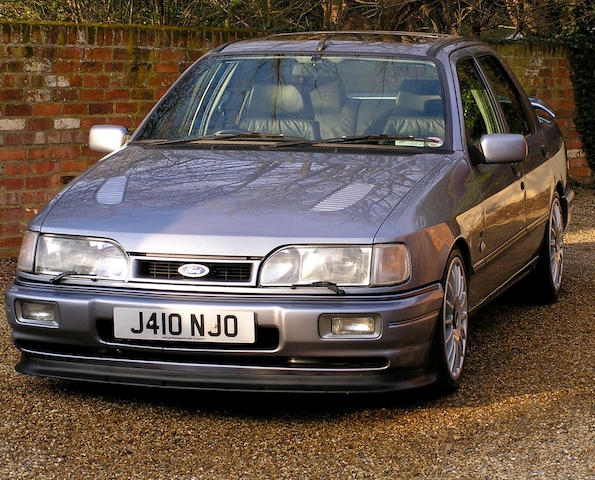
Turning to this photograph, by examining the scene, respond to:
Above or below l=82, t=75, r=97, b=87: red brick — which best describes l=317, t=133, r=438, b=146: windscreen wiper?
above

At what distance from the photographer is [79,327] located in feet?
14.9

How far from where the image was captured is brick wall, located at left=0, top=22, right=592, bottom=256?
867cm

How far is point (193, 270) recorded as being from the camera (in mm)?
4449

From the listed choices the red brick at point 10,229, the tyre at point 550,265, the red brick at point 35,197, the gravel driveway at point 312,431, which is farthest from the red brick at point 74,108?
the tyre at point 550,265

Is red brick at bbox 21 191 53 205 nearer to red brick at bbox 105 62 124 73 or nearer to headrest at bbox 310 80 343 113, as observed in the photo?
red brick at bbox 105 62 124 73

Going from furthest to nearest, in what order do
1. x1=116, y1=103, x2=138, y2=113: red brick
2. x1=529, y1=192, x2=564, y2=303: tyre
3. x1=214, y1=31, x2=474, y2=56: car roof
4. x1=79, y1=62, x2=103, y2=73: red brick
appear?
1. x1=116, y1=103, x2=138, y2=113: red brick
2. x1=79, y1=62, x2=103, y2=73: red brick
3. x1=529, y1=192, x2=564, y2=303: tyre
4. x1=214, y1=31, x2=474, y2=56: car roof

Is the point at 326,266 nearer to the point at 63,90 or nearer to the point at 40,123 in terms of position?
the point at 40,123

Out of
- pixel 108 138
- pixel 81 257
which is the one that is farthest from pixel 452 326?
pixel 108 138

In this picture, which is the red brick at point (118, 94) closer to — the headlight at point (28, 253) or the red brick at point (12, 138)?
the red brick at point (12, 138)

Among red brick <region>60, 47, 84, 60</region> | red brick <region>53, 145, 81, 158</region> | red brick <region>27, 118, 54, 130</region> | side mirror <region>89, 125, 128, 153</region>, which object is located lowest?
red brick <region>53, 145, 81, 158</region>

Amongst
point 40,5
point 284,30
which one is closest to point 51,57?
point 40,5

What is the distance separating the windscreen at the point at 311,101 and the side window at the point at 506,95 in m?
0.90

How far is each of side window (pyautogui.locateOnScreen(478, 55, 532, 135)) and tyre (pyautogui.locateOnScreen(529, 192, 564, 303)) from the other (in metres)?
0.60

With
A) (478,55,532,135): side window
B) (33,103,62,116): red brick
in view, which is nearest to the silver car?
(478,55,532,135): side window
